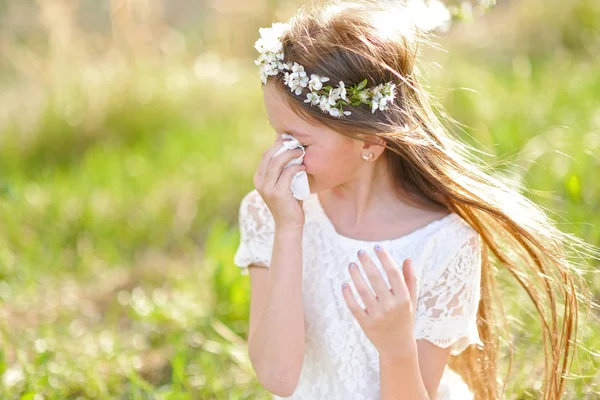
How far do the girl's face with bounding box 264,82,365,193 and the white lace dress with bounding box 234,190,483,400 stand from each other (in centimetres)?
30

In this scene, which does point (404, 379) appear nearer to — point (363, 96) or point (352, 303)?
point (352, 303)

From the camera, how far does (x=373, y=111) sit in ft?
6.07

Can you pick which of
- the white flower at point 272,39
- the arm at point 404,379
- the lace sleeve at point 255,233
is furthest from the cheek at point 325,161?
the arm at point 404,379

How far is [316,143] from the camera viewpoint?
6.16ft

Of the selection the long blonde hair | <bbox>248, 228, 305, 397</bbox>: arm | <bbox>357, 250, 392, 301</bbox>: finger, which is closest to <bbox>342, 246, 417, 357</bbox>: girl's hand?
<bbox>357, 250, 392, 301</bbox>: finger

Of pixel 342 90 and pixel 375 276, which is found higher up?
pixel 342 90

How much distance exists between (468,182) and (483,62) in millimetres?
4862

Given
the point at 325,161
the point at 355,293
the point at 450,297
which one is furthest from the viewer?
the point at 355,293

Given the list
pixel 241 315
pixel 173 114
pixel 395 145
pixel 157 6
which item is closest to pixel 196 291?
pixel 241 315

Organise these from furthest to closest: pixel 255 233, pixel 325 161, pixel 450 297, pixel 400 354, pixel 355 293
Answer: pixel 255 233, pixel 355 293, pixel 450 297, pixel 325 161, pixel 400 354

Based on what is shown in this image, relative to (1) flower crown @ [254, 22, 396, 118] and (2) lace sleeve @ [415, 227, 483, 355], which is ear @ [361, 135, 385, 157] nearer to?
(1) flower crown @ [254, 22, 396, 118]

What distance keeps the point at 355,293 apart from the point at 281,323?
11.7 inches

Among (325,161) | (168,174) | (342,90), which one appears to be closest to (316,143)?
(325,161)

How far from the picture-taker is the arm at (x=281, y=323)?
1926 mm
